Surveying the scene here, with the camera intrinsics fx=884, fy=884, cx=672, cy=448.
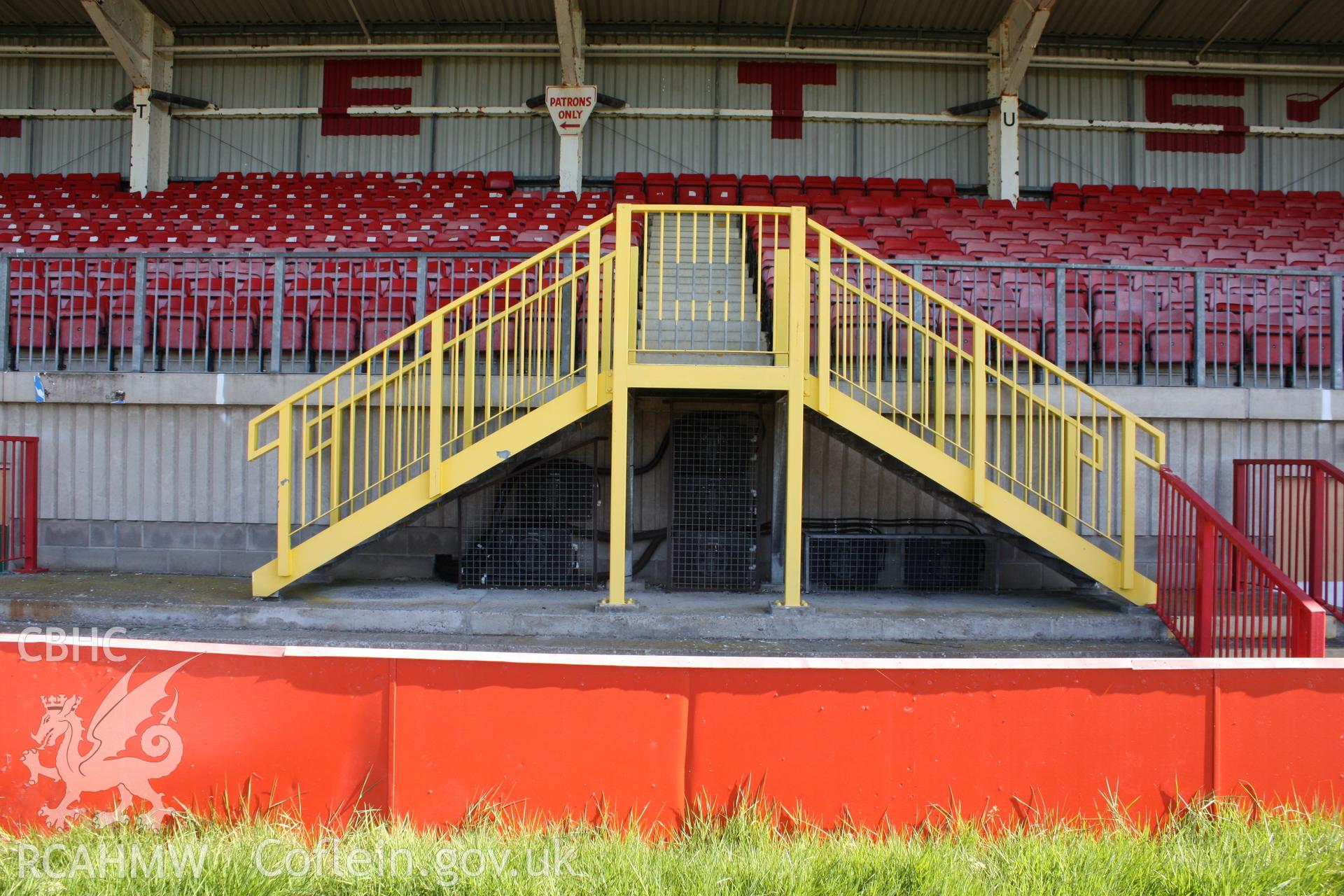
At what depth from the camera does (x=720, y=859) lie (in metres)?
3.44

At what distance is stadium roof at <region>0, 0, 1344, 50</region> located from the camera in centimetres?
1648

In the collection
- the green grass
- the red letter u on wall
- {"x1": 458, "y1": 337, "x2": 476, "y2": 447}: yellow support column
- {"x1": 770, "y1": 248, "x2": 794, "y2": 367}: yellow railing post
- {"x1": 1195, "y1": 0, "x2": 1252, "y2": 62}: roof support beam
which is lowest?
the green grass

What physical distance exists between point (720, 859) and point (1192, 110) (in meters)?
19.2

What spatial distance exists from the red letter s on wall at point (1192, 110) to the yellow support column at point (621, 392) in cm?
1506

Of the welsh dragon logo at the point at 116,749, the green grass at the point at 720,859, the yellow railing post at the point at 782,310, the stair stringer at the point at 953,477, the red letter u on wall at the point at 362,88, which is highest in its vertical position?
the red letter u on wall at the point at 362,88

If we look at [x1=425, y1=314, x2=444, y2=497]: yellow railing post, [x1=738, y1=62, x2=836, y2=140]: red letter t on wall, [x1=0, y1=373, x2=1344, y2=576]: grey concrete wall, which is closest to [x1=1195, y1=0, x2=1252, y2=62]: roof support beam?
[x1=738, y1=62, x2=836, y2=140]: red letter t on wall

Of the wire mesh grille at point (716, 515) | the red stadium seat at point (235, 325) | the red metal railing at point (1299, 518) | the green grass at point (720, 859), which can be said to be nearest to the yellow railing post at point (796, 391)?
the wire mesh grille at point (716, 515)

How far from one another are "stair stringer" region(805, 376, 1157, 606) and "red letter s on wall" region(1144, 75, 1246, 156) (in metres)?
13.9

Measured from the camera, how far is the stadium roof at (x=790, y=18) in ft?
54.1

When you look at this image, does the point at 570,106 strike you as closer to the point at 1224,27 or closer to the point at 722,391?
the point at 722,391

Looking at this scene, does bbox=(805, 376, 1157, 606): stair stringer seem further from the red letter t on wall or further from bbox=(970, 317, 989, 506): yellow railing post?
the red letter t on wall

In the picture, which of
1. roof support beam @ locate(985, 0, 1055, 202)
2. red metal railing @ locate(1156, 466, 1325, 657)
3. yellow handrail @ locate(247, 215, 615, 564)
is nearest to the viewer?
red metal railing @ locate(1156, 466, 1325, 657)

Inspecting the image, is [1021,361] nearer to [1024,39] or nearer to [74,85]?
[1024,39]

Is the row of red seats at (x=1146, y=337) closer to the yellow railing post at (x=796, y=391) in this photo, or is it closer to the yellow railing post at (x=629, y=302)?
the yellow railing post at (x=796, y=391)
